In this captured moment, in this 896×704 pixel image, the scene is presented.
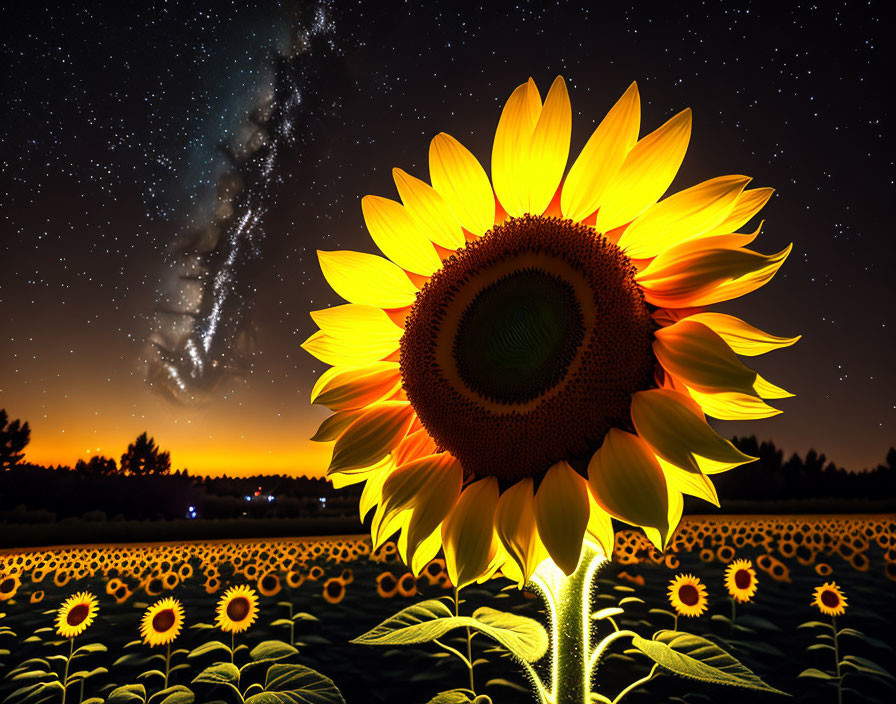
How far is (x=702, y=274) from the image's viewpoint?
2.16 ft

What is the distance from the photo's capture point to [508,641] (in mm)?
731

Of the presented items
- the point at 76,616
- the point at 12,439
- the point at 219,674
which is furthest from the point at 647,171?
the point at 12,439

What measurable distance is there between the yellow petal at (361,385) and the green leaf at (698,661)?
609 millimetres

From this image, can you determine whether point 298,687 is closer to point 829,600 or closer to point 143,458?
point 829,600

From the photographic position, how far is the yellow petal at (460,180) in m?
0.92

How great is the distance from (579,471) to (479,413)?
180 mm

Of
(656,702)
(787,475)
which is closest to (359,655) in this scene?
(656,702)

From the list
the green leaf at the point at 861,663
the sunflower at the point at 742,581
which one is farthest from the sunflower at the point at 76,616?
the green leaf at the point at 861,663

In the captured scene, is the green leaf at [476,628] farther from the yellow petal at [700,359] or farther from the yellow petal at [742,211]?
the yellow petal at [742,211]

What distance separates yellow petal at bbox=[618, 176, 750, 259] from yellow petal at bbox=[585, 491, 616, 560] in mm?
403

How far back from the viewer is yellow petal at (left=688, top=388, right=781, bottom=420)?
63 cm

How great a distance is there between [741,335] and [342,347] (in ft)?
2.39

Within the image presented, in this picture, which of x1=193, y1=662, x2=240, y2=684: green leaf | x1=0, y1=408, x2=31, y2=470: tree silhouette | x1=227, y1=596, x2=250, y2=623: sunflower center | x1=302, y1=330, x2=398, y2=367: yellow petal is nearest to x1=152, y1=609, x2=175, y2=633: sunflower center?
x1=227, y1=596, x2=250, y2=623: sunflower center

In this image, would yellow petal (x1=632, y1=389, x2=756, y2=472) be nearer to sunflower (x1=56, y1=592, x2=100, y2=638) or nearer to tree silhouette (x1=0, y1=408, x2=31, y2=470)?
sunflower (x1=56, y1=592, x2=100, y2=638)
